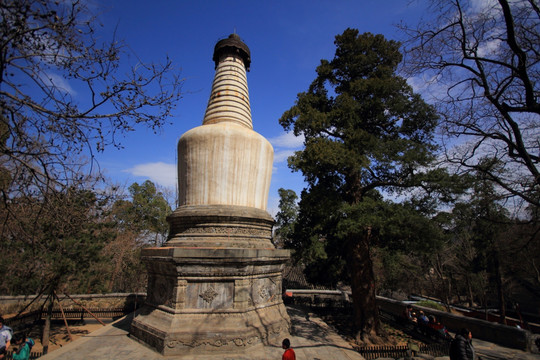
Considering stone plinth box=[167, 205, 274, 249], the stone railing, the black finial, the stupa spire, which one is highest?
the black finial

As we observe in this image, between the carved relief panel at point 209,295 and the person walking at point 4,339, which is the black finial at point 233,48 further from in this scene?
the person walking at point 4,339

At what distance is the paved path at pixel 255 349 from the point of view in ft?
21.5

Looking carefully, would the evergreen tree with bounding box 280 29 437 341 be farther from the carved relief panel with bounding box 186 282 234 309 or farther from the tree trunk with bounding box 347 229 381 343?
the carved relief panel with bounding box 186 282 234 309

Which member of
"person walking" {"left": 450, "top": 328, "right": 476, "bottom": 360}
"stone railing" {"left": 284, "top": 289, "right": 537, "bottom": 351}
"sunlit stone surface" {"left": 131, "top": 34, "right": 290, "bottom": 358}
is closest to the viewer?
"person walking" {"left": 450, "top": 328, "right": 476, "bottom": 360}

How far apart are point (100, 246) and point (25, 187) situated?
8.27m

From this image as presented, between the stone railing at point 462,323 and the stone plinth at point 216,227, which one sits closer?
the stone plinth at point 216,227

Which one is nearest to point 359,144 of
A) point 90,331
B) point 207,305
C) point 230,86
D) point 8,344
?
point 230,86

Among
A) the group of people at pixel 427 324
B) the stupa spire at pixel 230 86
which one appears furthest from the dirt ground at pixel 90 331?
the stupa spire at pixel 230 86

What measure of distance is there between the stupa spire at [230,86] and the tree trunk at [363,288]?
6.30 m

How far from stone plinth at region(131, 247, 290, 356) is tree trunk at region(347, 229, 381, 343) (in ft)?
14.5

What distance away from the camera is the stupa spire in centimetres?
1049

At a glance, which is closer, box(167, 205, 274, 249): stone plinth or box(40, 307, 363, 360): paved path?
box(40, 307, 363, 360): paved path

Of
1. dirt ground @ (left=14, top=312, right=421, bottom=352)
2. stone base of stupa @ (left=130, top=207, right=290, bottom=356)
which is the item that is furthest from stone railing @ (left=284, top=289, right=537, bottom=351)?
stone base of stupa @ (left=130, top=207, right=290, bottom=356)

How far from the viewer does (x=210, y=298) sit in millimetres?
7387
